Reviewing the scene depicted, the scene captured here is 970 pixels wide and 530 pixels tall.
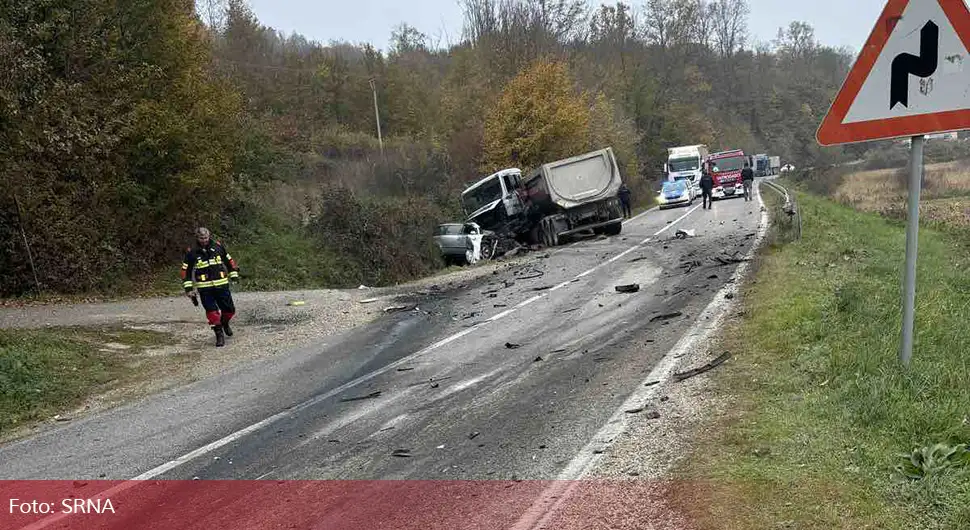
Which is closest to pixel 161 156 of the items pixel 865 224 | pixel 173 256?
pixel 173 256

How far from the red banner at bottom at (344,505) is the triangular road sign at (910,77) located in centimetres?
264

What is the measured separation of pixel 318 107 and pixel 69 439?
43.0 metres

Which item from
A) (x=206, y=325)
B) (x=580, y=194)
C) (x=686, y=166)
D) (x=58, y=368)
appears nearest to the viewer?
(x=58, y=368)

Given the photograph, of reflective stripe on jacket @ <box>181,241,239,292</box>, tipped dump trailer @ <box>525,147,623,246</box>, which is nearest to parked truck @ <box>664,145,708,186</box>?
tipped dump trailer @ <box>525,147,623,246</box>

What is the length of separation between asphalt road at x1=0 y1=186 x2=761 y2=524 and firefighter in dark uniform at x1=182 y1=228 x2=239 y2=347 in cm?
191

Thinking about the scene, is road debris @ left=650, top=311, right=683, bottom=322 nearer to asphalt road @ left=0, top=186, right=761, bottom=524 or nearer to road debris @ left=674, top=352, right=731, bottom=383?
asphalt road @ left=0, top=186, right=761, bottom=524

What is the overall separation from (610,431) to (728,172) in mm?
34100

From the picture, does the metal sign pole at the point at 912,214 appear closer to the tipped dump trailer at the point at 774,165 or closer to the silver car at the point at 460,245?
the silver car at the point at 460,245

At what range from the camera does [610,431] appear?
4855 mm

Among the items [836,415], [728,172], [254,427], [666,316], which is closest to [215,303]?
[254,427]

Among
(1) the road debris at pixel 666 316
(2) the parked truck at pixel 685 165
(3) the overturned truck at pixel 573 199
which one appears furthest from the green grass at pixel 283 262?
(2) the parked truck at pixel 685 165

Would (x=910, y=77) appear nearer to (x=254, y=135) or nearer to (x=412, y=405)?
(x=412, y=405)

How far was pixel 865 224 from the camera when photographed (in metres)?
21.4

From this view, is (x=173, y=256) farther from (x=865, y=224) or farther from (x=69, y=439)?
(x=865, y=224)
